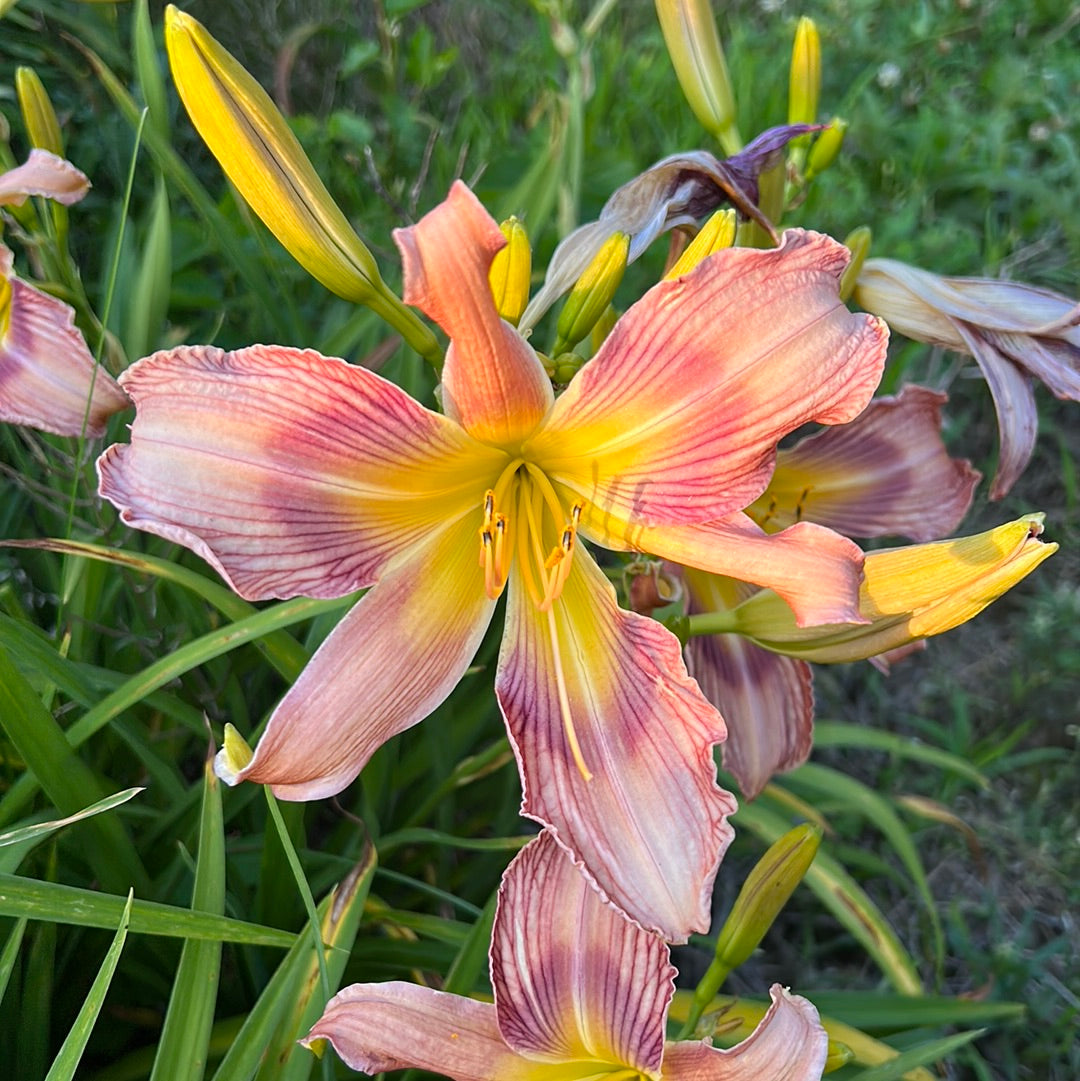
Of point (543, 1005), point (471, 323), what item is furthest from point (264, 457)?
point (543, 1005)

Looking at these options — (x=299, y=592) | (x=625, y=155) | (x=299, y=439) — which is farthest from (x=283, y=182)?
(x=625, y=155)

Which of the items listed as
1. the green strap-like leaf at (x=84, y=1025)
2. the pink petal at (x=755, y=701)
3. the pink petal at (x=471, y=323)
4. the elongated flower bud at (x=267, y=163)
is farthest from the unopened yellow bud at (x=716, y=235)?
the green strap-like leaf at (x=84, y=1025)

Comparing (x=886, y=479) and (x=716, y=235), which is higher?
(x=716, y=235)

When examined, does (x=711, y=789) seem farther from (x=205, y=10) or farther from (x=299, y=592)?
(x=205, y=10)

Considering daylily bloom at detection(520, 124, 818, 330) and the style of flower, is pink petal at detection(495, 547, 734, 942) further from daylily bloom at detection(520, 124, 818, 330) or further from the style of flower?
the style of flower

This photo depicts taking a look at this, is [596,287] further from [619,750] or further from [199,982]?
[199,982]

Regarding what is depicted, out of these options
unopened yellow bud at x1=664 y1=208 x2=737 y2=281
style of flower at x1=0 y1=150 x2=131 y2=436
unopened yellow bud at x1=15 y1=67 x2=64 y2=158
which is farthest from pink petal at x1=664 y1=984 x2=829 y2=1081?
unopened yellow bud at x1=15 y1=67 x2=64 y2=158
